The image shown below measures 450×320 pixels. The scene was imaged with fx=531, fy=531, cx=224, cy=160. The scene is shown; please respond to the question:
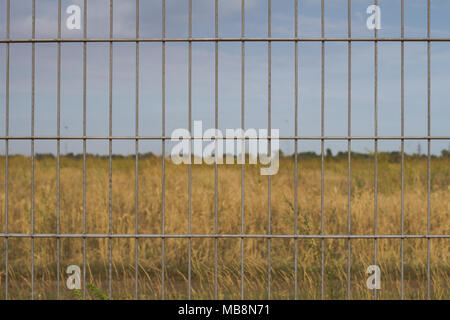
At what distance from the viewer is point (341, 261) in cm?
529

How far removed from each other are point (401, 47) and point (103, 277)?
362 centimetres

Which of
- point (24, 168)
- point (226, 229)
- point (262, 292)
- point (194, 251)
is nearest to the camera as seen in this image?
point (262, 292)

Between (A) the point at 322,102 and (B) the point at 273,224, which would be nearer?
(A) the point at 322,102

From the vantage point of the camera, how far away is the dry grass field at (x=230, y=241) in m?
4.62

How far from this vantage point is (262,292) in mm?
4414

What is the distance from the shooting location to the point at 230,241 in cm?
573

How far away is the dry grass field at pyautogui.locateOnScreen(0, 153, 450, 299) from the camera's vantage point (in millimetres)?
4621

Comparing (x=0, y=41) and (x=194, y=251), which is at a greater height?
(x=0, y=41)

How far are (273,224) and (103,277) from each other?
2224 millimetres

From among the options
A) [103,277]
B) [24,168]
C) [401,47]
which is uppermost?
[401,47]
